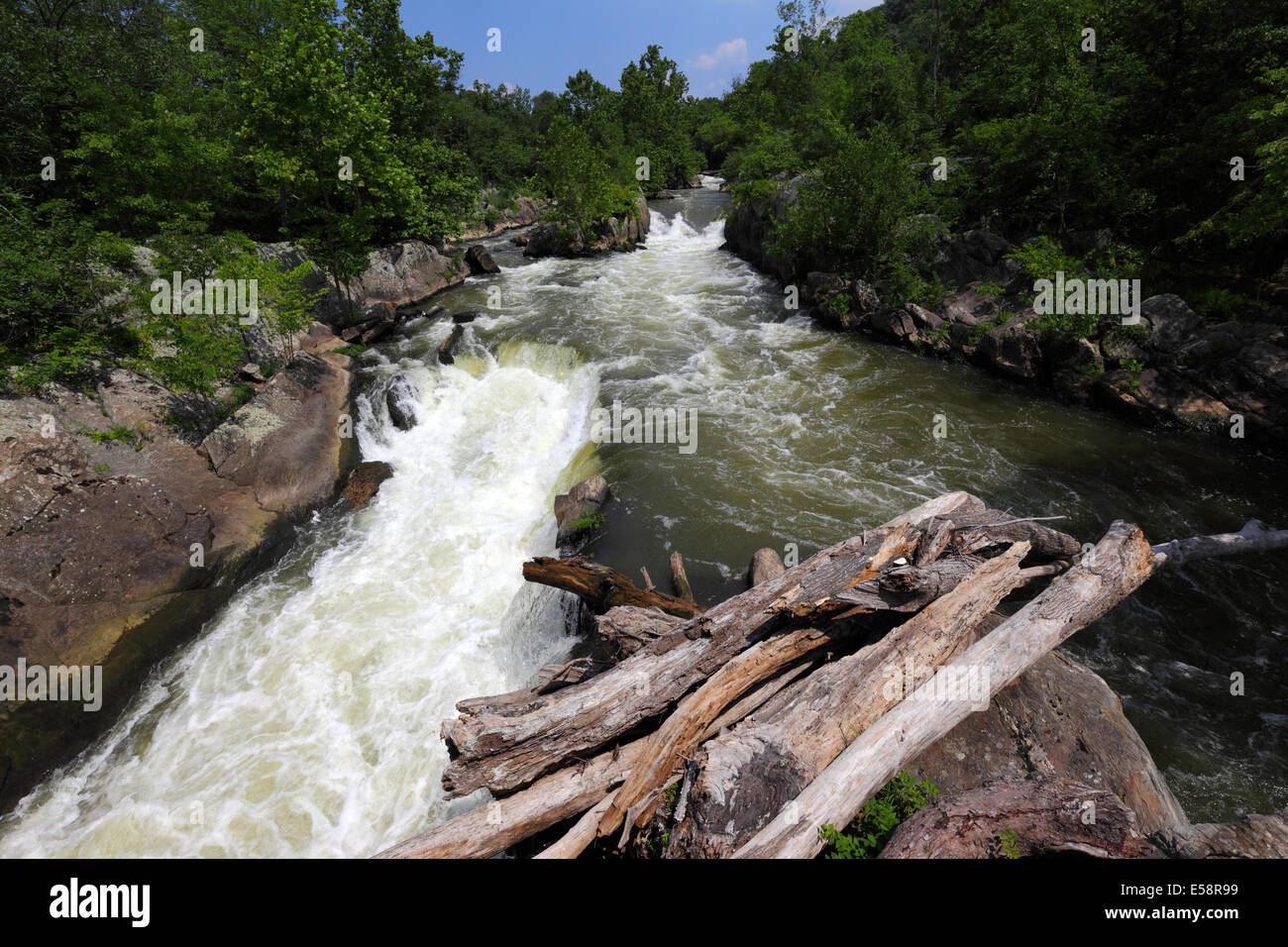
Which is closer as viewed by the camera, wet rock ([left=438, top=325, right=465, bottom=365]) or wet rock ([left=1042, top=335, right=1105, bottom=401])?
wet rock ([left=1042, top=335, right=1105, bottom=401])

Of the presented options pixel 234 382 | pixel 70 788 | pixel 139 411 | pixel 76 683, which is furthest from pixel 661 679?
pixel 234 382

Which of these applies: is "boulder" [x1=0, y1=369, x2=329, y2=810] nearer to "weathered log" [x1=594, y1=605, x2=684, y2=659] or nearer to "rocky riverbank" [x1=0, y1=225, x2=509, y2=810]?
"rocky riverbank" [x1=0, y1=225, x2=509, y2=810]

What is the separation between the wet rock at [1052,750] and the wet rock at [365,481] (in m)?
10.6

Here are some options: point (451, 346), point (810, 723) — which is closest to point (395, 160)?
point (451, 346)

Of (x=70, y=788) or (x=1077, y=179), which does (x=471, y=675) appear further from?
(x=1077, y=179)

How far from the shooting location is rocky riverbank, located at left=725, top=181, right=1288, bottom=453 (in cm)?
1061

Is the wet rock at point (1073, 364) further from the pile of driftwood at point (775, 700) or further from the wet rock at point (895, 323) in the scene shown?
the pile of driftwood at point (775, 700)

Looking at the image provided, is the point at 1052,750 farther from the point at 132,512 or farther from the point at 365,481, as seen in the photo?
the point at 132,512

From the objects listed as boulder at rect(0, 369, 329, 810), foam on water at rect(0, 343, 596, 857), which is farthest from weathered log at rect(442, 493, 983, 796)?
boulder at rect(0, 369, 329, 810)

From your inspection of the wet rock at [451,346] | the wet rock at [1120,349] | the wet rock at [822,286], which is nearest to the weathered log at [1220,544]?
the wet rock at [1120,349]

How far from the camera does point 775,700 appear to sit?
425 centimetres

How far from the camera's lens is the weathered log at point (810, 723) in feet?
10.4

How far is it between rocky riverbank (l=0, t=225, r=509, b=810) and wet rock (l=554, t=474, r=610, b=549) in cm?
459

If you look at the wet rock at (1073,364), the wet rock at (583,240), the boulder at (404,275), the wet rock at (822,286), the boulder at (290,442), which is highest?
the wet rock at (583,240)
